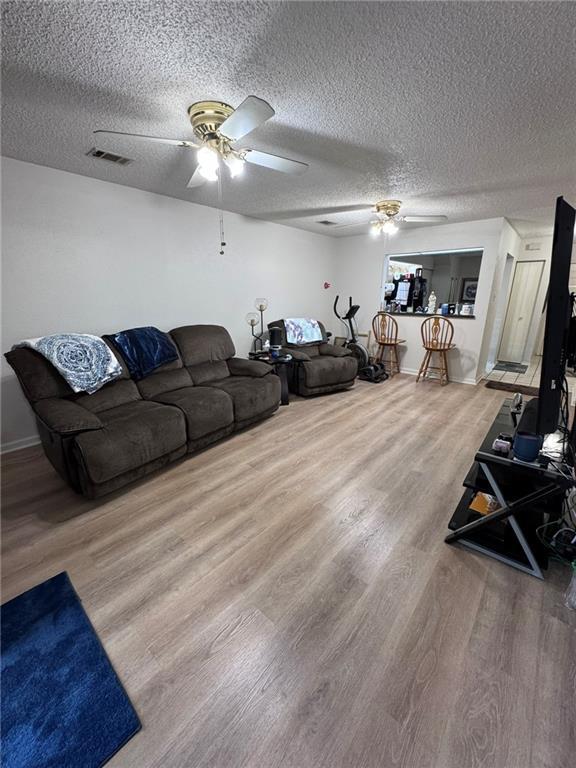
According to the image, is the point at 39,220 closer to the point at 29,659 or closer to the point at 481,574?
the point at 29,659

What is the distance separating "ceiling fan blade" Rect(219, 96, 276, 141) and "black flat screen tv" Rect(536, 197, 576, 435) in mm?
1279

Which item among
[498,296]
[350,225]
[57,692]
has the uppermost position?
[350,225]

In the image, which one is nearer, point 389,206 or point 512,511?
point 512,511

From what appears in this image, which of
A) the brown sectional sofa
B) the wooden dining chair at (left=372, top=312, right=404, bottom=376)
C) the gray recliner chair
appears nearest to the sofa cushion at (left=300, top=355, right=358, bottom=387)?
the gray recliner chair

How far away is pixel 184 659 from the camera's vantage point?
1.21 m

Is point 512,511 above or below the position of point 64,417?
below

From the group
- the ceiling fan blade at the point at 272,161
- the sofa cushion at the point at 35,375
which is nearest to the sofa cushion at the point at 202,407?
the sofa cushion at the point at 35,375

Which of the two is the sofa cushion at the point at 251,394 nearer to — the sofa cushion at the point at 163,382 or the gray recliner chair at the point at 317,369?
the sofa cushion at the point at 163,382

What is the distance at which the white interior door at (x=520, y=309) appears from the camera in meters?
5.84

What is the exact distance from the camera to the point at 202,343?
355 centimetres

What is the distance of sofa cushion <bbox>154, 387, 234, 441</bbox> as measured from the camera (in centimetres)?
257

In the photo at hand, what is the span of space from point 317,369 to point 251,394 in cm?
133

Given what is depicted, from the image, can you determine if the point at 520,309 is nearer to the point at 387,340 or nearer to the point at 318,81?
the point at 387,340

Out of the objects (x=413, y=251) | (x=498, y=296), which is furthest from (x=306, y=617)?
(x=498, y=296)
